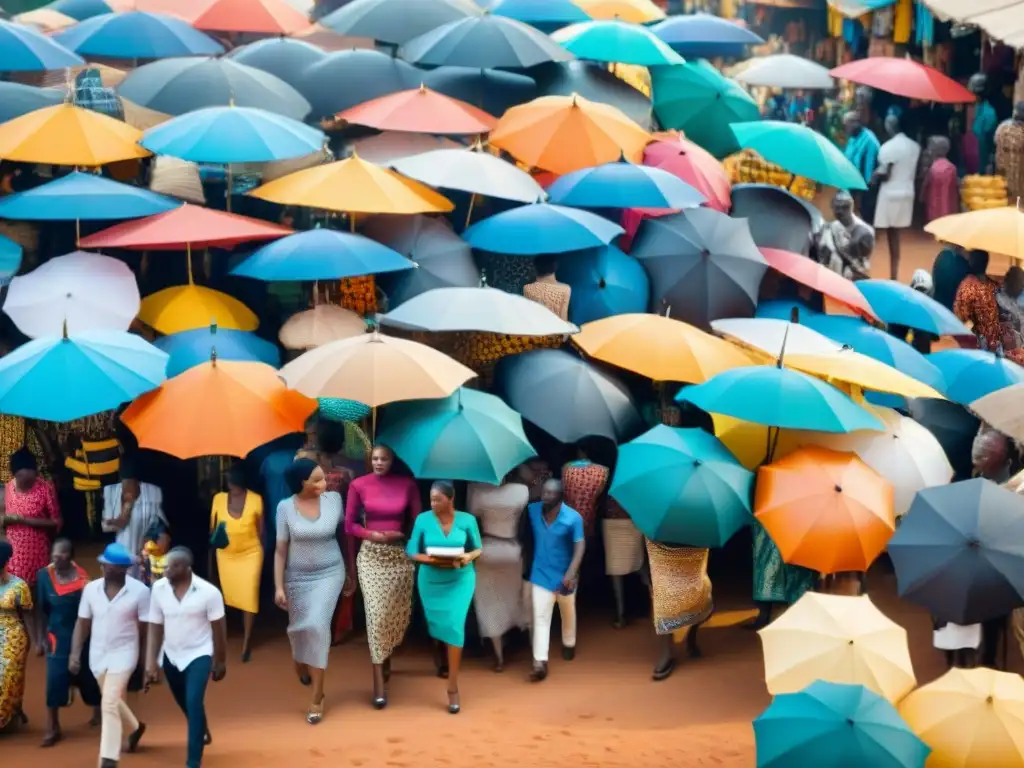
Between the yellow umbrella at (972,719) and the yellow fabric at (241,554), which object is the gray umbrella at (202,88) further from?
the yellow umbrella at (972,719)

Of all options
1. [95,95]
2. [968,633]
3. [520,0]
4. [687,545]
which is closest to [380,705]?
[687,545]

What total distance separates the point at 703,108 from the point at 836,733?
9.20 metres

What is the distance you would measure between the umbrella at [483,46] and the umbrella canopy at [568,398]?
4011mm

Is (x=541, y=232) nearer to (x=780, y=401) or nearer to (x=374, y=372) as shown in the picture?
(x=374, y=372)

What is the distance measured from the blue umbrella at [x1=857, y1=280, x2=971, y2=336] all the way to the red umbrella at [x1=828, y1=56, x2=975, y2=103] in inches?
208

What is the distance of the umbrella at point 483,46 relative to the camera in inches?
566

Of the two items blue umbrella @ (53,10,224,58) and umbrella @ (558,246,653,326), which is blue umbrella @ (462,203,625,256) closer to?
umbrella @ (558,246,653,326)

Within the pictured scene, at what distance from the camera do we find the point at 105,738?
891 centimetres

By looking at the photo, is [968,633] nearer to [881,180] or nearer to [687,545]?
[687,545]

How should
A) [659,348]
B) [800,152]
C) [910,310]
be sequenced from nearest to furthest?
[659,348] → [910,310] → [800,152]

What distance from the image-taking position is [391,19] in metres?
15.3

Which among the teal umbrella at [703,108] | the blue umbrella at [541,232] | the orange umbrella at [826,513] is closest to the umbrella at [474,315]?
the blue umbrella at [541,232]

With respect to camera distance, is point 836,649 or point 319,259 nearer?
point 836,649

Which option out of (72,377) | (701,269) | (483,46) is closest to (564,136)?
(483,46)
